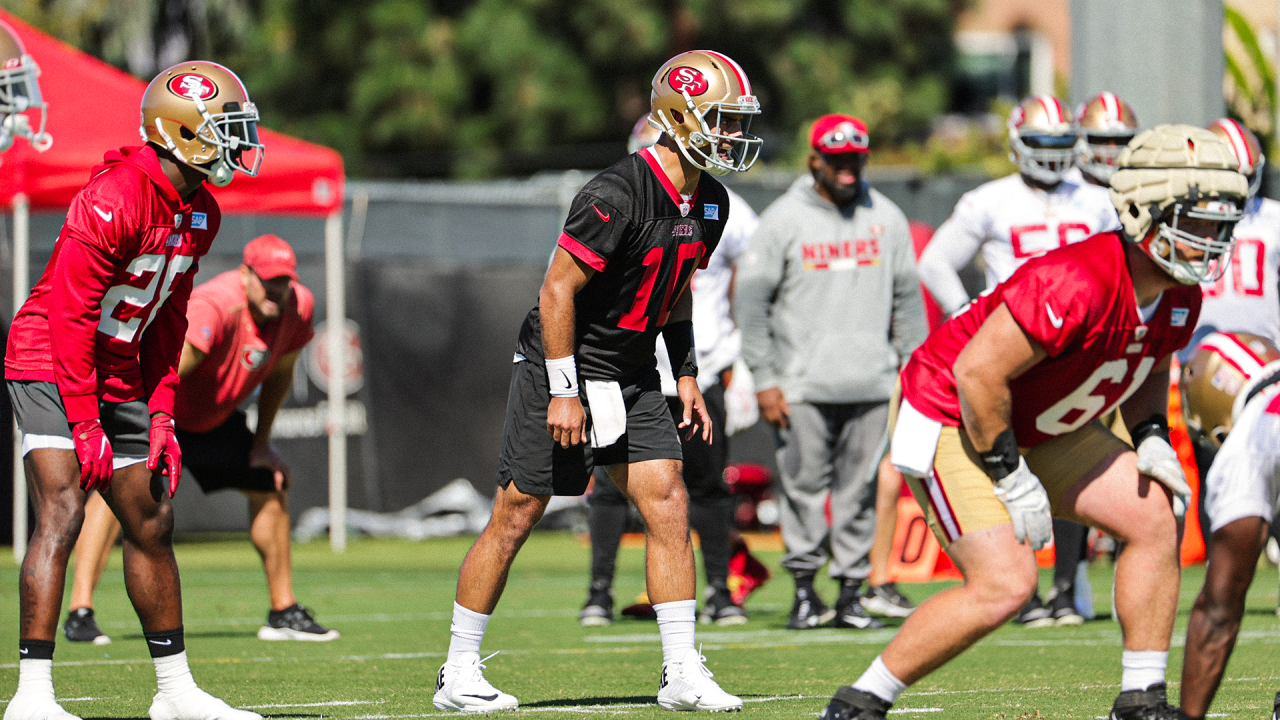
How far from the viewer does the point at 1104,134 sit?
8.72 metres

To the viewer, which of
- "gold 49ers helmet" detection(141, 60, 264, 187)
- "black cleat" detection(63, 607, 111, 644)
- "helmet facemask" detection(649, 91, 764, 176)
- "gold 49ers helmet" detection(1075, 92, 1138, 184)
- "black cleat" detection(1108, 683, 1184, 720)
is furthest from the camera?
"gold 49ers helmet" detection(1075, 92, 1138, 184)

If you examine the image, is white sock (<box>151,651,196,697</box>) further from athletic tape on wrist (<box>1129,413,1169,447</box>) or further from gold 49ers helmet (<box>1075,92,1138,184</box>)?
gold 49ers helmet (<box>1075,92,1138,184</box>)

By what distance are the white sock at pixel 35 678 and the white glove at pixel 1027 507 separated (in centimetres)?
283

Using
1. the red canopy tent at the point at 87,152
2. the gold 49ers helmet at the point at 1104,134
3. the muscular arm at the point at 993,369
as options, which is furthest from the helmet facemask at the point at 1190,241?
the red canopy tent at the point at 87,152

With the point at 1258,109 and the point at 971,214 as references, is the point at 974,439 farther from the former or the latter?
the point at 1258,109

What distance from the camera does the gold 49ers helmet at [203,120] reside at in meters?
5.45

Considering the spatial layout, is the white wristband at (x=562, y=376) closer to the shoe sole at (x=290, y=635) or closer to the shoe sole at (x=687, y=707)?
the shoe sole at (x=687, y=707)

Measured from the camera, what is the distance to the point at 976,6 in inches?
1212

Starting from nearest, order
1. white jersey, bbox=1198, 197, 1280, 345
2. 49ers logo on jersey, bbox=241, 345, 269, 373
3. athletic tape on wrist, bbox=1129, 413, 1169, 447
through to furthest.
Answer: athletic tape on wrist, bbox=1129, 413, 1169, 447
49ers logo on jersey, bbox=241, 345, 269, 373
white jersey, bbox=1198, 197, 1280, 345

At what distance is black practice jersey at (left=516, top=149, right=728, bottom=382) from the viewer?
5.67 meters

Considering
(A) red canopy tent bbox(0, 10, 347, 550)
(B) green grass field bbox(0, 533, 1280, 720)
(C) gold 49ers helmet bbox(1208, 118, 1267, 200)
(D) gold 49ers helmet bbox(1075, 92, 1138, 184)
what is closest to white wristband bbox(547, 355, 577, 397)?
(B) green grass field bbox(0, 533, 1280, 720)

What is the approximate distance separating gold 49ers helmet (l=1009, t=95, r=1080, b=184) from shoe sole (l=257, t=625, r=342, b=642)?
390 cm

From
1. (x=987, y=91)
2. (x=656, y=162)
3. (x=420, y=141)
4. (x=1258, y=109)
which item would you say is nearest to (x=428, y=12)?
(x=420, y=141)

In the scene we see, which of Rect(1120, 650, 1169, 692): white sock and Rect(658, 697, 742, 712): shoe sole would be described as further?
Rect(658, 697, 742, 712): shoe sole
